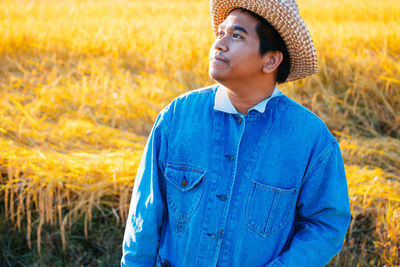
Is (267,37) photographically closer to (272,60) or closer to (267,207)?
(272,60)

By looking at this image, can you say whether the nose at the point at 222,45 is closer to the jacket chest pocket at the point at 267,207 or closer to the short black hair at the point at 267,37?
the short black hair at the point at 267,37

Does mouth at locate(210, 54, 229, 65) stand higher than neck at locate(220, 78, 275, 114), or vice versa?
mouth at locate(210, 54, 229, 65)

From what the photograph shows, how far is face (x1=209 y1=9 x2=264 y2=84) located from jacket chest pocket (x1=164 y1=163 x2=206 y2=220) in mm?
360

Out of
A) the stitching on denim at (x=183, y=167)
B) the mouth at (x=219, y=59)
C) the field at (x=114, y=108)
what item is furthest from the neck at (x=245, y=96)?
the field at (x=114, y=108)

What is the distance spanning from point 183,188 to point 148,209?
153 mm

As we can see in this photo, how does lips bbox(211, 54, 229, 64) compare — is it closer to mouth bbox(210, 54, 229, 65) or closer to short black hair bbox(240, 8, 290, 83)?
mouth bbox(210, 54, 229, 65)

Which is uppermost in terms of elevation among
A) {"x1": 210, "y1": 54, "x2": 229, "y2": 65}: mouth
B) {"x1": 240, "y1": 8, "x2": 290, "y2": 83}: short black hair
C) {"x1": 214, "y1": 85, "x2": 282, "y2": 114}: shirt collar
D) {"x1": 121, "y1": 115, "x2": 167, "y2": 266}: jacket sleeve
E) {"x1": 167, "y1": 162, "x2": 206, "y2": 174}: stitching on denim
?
{"x1": 240, "y1": 8, "x2": 290, "y2": 83}: short black hair

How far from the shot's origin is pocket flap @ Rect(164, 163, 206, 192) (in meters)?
1.71

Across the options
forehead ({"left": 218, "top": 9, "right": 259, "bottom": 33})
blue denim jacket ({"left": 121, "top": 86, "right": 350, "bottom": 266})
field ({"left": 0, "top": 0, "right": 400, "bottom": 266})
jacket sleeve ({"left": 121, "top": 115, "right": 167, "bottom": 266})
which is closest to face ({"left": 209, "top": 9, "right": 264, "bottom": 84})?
forehead ({"left": 218, "top": 9, "right": 259, "bottom": 33})

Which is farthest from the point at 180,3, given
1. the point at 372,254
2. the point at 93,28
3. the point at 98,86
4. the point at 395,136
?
the point at 372,254

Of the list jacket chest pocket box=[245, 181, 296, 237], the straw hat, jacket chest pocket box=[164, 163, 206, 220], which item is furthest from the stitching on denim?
the straw hat

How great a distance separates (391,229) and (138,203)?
180cm

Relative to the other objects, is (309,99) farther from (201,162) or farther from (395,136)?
(201,162)

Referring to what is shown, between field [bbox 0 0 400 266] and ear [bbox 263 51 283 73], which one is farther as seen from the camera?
field [bbox 0 0 400 266]
